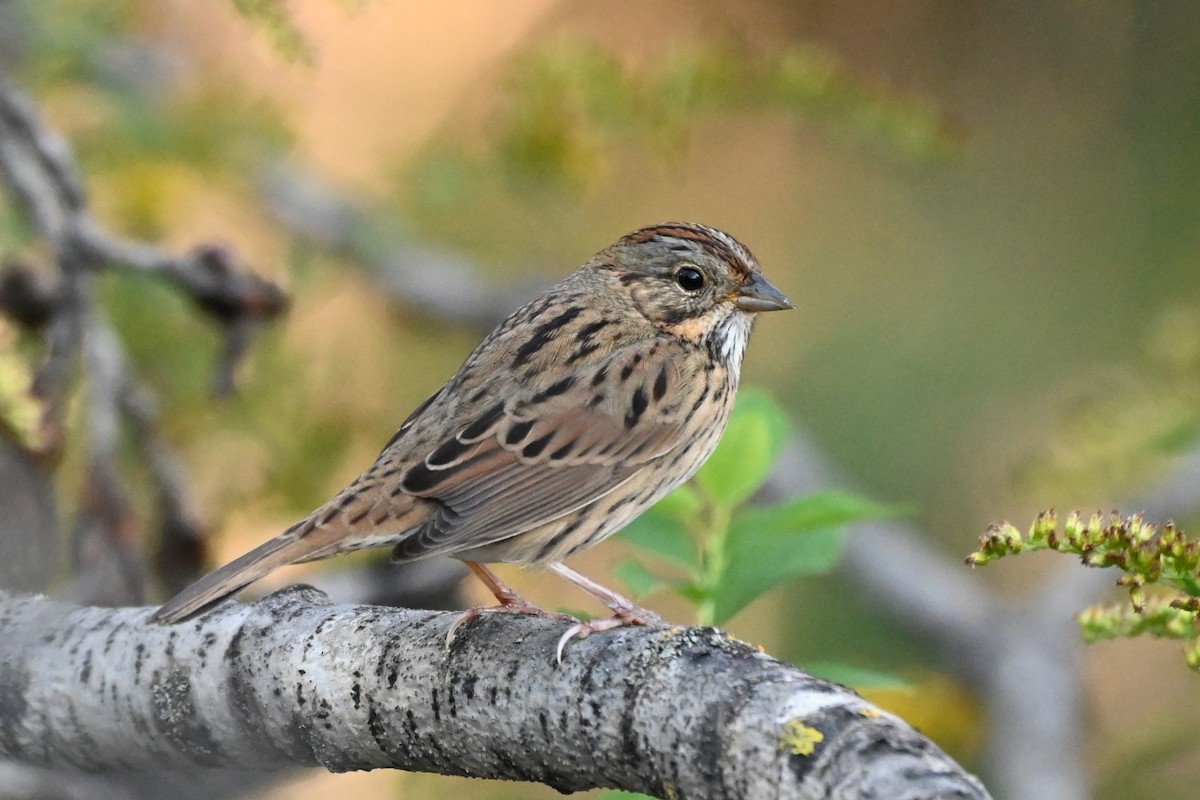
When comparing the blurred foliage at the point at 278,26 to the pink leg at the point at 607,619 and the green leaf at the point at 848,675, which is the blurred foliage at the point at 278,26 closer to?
the pink leg at the point at 607,619

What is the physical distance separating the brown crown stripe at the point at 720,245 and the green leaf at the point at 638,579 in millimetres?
1363

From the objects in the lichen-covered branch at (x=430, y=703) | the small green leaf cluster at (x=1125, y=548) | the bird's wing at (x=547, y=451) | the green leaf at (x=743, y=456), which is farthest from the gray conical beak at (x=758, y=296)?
the small green leaf cluster at (x=1125, y=548)

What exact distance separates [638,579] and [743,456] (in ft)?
1.28

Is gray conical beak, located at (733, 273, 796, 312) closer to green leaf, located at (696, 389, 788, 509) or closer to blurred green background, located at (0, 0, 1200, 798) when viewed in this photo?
blurred green background, located at (0, 0, 1200, 798)

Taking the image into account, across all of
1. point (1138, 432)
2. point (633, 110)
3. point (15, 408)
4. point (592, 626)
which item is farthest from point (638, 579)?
point (633, 110)

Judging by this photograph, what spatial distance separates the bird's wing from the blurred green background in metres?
0.87

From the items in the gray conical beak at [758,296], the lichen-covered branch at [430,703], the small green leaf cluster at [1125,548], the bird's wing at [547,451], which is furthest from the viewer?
the gray conical beak at [758,296]

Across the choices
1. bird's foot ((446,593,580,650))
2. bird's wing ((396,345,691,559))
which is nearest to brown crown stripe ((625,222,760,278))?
bird's wing ((396,345,691,559))

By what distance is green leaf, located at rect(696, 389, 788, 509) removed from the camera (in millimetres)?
2633

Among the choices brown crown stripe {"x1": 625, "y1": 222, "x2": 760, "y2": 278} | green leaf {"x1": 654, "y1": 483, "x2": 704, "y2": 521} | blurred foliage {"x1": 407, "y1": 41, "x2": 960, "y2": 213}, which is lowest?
green leaf {"x1": 654, "y1": 483, "x2": 704, "y2": 521}

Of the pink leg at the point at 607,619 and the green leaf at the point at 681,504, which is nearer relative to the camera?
the pink leg at the point at 607,619

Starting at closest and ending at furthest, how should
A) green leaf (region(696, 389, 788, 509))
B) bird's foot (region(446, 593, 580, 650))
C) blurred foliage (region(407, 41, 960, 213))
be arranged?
1. bird's foot (region(446, 593, 580, 650))
2. green leaf (region(696, 389, 788, 509))
3. blurred foliage (region(407, 41, 960, 213))

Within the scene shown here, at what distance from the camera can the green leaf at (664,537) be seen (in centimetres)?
252

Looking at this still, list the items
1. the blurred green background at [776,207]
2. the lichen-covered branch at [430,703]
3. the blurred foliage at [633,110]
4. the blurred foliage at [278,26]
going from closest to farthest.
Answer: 1. the lichen-covered branch at [430,703]
2. the blurred foliage at [278,26]
3. the blurred foliage at [633,110]
4. the blurred green background at [776,207]
